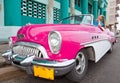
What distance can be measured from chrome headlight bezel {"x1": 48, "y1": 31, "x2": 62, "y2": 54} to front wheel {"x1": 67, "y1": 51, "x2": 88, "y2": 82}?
21.1 inches

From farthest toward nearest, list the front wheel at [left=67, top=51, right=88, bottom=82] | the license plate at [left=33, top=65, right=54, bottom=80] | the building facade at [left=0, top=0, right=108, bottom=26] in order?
the building facade at [left=0, top=0, right=108, bottom=26], the front wheel at [left=67, top=51, right=88, bottom=82], the license plate at [left=33, top=65, right=54, bottom=80]

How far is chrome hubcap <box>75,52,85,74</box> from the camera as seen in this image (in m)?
3.42

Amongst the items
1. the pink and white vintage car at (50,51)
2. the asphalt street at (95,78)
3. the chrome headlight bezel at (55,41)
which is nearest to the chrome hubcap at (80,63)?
the pink and white vintage car at (50,51)

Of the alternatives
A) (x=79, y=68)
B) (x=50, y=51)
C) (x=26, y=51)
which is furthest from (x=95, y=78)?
(x=26, y=51)

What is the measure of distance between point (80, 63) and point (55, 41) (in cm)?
86

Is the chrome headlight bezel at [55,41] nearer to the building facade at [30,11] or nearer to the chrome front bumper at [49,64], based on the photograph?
the chrome front bumper at [49,64]

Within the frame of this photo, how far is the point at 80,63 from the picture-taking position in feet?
11.5

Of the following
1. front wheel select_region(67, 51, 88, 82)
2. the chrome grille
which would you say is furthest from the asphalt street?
the chrome grille

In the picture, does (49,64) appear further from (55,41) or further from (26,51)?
(26,51)

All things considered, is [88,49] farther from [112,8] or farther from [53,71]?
[112,8]

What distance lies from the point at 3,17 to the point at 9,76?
654cm

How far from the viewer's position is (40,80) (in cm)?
356

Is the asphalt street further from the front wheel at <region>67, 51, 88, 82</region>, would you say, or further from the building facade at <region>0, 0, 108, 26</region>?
the building facade at <region>0, 0, 108, 26</region>

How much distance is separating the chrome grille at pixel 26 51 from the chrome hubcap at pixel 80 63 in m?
0.85
